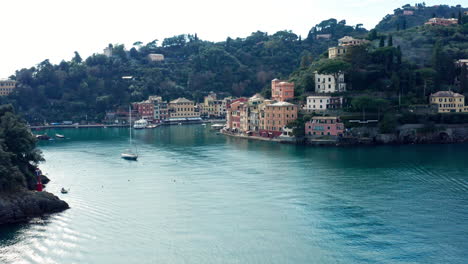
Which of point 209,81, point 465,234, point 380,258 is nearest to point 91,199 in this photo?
point 380,258

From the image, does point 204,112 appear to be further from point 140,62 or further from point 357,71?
point 357,71

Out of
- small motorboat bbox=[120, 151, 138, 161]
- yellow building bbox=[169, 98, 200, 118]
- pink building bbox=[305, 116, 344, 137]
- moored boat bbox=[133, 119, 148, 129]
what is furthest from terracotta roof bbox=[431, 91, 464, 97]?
yellow building bbox=[169, 98, 200, 118]

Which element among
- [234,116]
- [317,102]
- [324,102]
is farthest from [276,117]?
[234,116]

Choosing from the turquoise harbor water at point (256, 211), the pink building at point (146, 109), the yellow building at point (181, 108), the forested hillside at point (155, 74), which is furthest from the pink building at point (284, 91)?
the pink building at point (146, 109)

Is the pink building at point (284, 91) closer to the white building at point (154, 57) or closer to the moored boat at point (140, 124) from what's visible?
the moored boat at point (140, 124)

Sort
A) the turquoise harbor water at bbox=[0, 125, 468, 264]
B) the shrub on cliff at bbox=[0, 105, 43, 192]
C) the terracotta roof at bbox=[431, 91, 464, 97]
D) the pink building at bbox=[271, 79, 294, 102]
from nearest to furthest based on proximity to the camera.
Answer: the turquoise harbor water at bbox=[0, 125, 468, 264] < the shrub on cliff at bbox=[0, 105, 43, 192] < the terracotta roof at bbox=[431, 91, 464, 97] < the pink building at bbox=[271, 79, 294, 102]

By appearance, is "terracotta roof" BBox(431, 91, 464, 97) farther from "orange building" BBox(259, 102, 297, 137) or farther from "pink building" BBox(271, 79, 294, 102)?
"pink building" BBox(271, 79, 294, 102)
